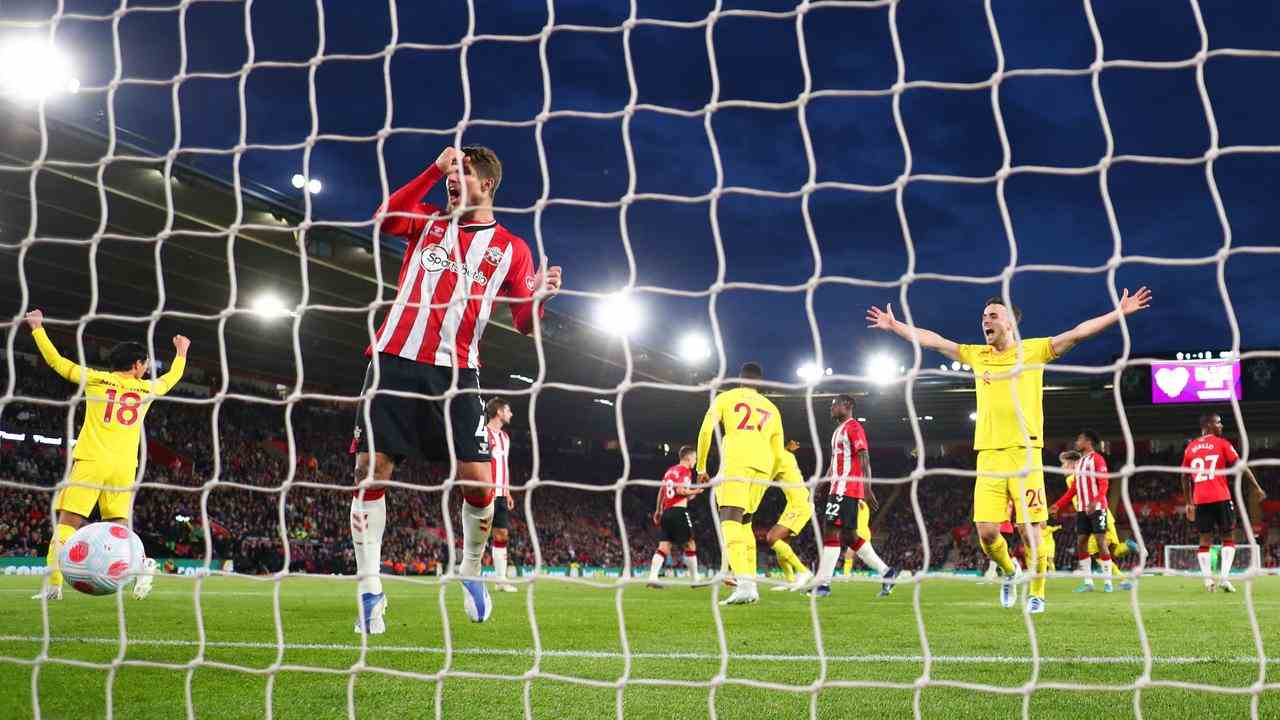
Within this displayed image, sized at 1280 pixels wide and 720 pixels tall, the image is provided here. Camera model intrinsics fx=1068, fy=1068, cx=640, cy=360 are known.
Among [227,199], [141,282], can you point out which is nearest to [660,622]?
[227,199]

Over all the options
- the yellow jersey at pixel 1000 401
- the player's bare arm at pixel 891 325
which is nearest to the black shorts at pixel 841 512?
the yellow jersey at pixel 1000 401

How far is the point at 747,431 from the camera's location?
27.8 feet

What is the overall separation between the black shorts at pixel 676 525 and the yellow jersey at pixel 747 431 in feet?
12.7

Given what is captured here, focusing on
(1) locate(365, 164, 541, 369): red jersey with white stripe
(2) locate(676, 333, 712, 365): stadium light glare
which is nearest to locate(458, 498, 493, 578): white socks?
(1) locate(365, 164, 541, 369): red jersey with white stripe

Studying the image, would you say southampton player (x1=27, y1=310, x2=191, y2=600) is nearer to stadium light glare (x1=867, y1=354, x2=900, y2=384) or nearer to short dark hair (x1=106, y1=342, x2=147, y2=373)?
short dark hair (x1=106, y1=342, x2=147, y2=373)

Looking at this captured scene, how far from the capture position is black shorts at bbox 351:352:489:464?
4871 mm

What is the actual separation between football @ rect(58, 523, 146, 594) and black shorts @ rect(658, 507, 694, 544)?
26.8 feet

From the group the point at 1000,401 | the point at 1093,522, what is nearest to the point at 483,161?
the point at 1000,401

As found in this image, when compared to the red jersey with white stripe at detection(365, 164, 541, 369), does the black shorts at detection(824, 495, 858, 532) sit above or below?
below

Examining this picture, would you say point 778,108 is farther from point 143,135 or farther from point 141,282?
point 141,282

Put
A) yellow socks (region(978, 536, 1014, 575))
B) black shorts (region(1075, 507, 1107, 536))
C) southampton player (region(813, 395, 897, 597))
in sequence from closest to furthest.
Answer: yellow socks (region(978, 536, 1014, 575))
southampton player (region(813, 395, 897, 597))
black shorts (region(1075, 507, 1107, 536))

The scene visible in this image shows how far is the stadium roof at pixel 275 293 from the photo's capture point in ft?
54.2

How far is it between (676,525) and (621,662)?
806 cm

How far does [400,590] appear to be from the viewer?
36.8ft
